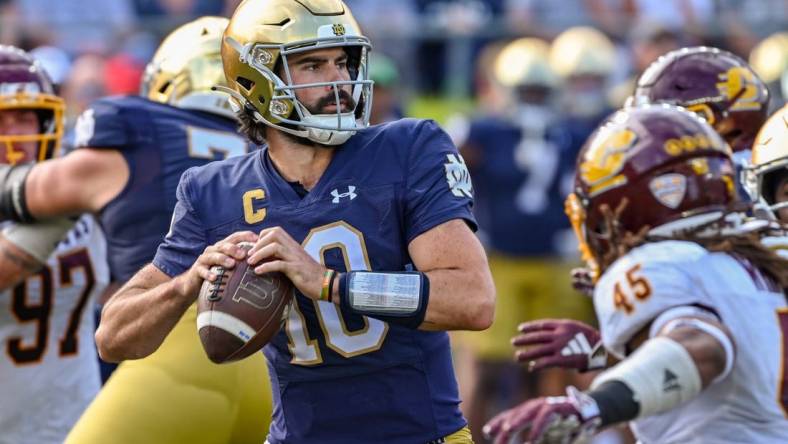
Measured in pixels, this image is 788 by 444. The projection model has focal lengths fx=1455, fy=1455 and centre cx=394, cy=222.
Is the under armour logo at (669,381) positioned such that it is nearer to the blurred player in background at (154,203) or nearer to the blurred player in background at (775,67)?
the blurred player in background at (154,203)

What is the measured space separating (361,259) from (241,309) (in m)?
0.37

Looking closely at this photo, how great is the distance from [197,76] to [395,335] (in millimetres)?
1804

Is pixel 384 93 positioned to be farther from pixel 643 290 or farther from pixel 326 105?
pixel 643 290

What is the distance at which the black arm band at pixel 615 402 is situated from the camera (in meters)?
3.04

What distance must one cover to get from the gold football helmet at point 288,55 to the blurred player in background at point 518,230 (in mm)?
5283

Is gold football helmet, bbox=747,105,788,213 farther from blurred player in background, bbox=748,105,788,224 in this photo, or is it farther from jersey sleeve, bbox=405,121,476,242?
jersey sleeve, bbox=405,121,476,242

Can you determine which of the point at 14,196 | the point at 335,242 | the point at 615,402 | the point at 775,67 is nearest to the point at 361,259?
the point at 335,242

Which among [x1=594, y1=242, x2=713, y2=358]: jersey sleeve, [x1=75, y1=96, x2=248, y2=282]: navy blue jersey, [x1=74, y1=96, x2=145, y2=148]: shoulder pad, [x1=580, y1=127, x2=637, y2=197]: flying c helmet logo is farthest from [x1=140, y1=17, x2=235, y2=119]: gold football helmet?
[x1=594, y1=242, x2=713, y2=358]: jersey sleeve

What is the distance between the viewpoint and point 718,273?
3.40m

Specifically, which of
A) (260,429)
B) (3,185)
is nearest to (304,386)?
(260,429)

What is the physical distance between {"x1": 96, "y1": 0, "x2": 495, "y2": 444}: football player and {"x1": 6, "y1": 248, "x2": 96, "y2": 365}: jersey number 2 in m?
1.37

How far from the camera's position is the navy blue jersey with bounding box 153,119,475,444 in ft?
12.3

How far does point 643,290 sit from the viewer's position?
11.0 feet

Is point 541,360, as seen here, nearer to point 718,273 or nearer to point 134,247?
point 718,273
